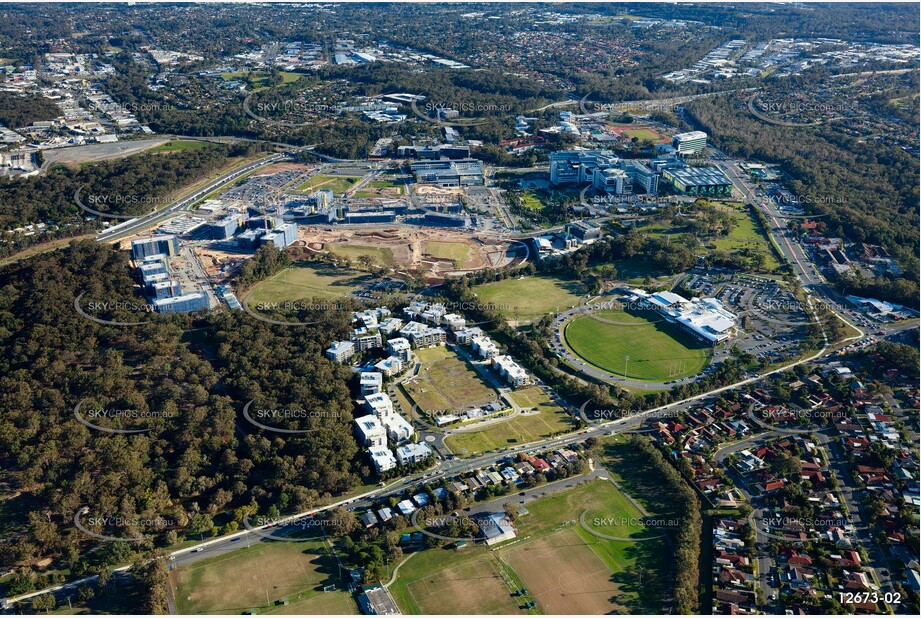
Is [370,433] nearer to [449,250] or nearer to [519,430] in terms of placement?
[519,430]

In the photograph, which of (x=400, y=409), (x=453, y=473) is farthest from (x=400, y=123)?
(x=453, y=473)

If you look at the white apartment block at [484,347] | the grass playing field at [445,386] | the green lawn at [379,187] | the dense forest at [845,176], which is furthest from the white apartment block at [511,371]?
the green lawn at [379,187]

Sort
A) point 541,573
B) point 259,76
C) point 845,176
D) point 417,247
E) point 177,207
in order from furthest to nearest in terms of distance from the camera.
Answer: point 259,76, point 845,176, point 177,207, point 417,247, point 541,573

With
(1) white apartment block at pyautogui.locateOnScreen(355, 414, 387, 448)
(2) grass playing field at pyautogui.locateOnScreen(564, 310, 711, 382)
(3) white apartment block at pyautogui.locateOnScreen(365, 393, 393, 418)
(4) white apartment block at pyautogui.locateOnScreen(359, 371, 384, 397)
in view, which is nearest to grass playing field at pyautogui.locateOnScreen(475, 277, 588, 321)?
(2) grass playing field at pyautogui.locateOnScreen(564, 310, 711, 382)

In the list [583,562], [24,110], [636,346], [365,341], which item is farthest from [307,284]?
[24,110]

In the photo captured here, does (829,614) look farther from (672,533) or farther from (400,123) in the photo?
(400,123)
